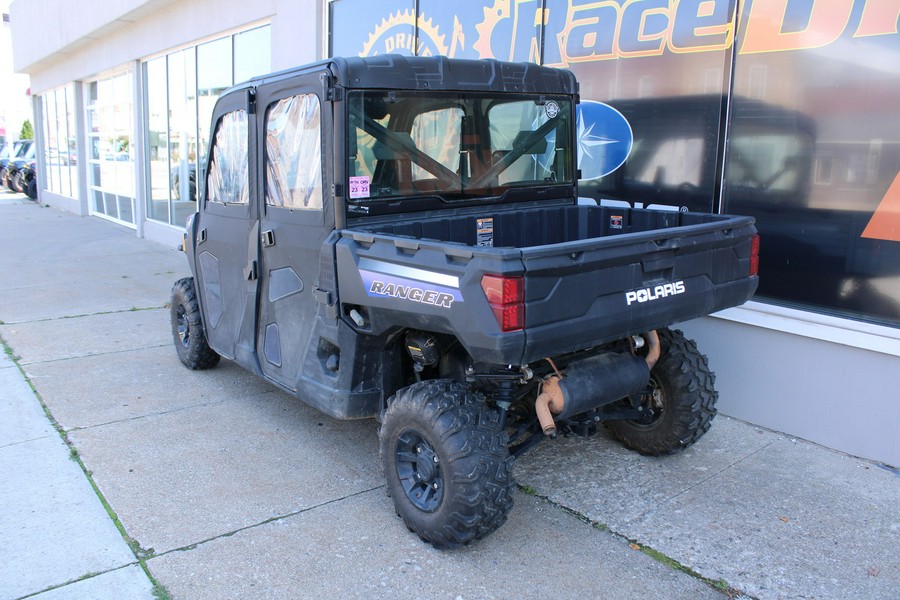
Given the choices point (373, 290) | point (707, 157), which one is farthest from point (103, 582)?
point (707, 157)

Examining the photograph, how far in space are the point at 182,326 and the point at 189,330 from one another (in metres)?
0.30

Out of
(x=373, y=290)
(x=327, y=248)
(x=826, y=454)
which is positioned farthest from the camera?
(x=826, y=454)

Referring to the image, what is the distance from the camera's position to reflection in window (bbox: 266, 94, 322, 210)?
13.0ft

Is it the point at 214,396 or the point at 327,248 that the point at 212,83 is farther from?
the point at 327,248

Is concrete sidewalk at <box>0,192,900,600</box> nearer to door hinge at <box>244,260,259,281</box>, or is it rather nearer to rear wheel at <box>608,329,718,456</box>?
rear wheel at <box>608,329,718,456</box>

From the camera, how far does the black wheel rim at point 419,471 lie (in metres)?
3.48

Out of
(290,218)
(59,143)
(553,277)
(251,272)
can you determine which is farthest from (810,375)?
(59,143)

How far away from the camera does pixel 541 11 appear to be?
251 inches

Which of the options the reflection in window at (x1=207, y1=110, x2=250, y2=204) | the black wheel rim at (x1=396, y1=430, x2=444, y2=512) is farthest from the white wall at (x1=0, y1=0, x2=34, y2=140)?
the black wheel rim at (x1=396, y1=430, x2=444, y2=512)

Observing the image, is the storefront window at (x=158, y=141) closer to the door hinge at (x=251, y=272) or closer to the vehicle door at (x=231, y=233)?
the vehicle door at (x=231, y=233)

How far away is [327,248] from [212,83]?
9.16 meters

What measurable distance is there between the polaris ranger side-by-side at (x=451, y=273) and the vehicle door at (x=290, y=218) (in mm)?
14

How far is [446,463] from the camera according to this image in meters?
3.29

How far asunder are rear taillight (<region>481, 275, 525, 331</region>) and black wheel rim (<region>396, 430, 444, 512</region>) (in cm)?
81
